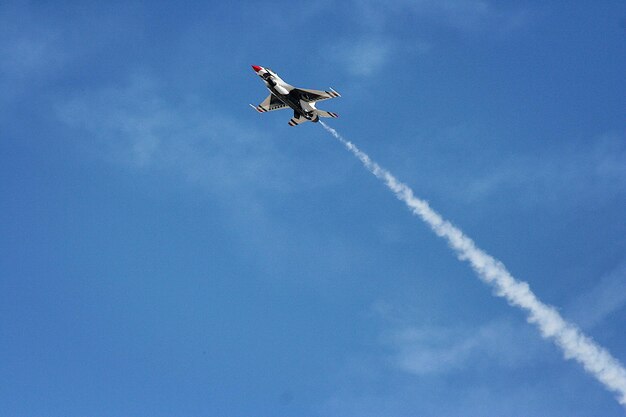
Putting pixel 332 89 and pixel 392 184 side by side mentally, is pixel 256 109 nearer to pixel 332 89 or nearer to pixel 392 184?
pixel 332 89

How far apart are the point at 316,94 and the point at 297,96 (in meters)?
3.08

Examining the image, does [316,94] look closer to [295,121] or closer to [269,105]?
[295,121]

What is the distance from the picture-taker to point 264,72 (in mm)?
134000

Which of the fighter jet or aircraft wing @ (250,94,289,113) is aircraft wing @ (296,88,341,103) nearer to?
the fighter jet

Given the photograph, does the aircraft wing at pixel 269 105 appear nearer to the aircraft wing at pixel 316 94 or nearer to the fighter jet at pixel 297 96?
the fighter jet at pixel 297 96

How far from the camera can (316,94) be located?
131375mm

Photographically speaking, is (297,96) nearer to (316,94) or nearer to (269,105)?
(316,94)

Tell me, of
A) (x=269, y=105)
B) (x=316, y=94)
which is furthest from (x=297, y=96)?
(x=269, y=105)

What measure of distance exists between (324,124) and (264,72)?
12.7m

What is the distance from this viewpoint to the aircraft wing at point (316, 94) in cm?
13100

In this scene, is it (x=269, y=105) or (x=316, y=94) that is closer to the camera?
Result: (x=316, y=94)

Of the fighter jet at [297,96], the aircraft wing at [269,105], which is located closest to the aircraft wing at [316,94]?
the fighter jet at [297,96]

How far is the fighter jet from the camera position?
132m

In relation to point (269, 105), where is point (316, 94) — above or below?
below
